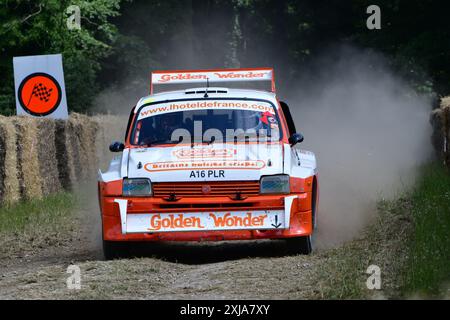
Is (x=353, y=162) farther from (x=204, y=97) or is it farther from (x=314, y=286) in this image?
(x=314, y=286)

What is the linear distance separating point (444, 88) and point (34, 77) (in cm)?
2230

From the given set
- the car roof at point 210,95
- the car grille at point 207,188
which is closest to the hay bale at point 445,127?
the car roof at point 210,95

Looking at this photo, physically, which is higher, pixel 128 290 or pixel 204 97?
pixel 204 97

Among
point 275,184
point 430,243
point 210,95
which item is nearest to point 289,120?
point 210,95

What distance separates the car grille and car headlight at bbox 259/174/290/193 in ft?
0.22

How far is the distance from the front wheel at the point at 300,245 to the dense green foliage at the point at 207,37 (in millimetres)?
17147

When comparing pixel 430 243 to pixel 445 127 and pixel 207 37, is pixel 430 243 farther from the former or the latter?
pixel 207 37

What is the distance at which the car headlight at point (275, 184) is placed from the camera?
39.1 feet

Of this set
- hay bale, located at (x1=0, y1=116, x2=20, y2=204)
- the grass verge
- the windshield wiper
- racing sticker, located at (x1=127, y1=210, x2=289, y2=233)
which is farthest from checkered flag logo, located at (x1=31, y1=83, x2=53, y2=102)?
racing sticker, located at (x1=127, y1=210, x2=289, y2=233)

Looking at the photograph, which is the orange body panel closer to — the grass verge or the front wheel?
the front wheel

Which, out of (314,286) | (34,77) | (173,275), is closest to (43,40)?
(34,77)

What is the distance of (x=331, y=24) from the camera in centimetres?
5116

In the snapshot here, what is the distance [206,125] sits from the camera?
43.2ft
